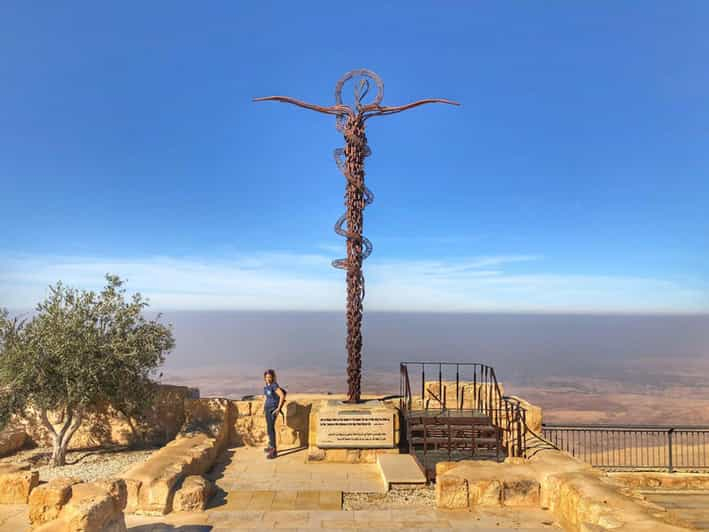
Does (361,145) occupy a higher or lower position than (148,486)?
higher

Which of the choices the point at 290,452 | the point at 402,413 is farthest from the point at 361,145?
the point at 290,452

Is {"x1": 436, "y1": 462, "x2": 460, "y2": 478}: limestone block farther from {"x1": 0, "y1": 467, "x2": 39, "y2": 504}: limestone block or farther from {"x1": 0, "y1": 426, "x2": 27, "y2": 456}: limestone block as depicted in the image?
{"x1": 0, "y1": 426, "x2": 27, "y2": 456}: limestone block

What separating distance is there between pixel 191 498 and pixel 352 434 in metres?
3.92

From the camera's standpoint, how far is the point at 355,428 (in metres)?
10.7

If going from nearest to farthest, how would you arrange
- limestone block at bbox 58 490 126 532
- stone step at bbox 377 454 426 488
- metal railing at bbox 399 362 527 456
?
limestone block at bbox 58 490 126 532 → stone step at bbox 377 454 426 488 → metal railing at bbox 399 362 527 456

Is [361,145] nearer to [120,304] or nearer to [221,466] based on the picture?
[120,304]

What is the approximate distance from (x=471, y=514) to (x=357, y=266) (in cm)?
588

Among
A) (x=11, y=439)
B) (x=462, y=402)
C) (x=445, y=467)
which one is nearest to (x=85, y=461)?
(x=11, y=439)

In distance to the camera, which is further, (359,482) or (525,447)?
(525,447)

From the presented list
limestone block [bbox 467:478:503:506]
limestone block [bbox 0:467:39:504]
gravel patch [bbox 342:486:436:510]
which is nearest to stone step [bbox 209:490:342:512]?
gravel patch [bbox 342:486:436:510]

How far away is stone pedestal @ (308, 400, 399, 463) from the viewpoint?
10.6 meters

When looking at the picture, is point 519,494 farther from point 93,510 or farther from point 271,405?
point 93,510

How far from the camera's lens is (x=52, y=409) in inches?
404

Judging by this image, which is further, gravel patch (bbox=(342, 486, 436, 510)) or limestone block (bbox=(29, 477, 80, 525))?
gravel patch (bbox=(342, 486, 436, 510))
